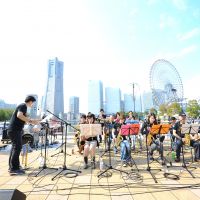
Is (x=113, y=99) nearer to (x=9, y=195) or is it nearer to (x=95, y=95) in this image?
(x=95, y=95)

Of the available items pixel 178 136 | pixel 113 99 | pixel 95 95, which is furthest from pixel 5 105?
pixel 178 136

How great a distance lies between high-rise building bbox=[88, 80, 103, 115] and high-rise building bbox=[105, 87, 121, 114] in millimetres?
2604

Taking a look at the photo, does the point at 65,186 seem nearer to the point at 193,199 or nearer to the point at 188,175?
the point at 193,199

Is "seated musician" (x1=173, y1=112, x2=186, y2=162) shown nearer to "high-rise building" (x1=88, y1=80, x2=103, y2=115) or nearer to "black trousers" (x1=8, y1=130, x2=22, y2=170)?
"black trousers" (x1=8, y1=130, x2=22, y2=170)

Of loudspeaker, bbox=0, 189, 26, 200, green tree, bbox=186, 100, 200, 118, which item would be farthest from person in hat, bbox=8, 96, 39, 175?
green tree, bbox=186, 100, 200, 118

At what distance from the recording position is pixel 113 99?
69.6 metres

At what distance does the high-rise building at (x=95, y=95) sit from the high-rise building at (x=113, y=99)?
260 cm

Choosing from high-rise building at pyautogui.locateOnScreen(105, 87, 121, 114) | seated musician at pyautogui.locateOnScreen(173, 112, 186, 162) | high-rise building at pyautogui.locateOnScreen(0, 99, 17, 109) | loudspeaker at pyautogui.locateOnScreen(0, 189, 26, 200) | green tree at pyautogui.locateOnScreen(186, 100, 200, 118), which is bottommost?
loudspeaker at pyautogui.locateOnScreen(0, 189, 26, 200)

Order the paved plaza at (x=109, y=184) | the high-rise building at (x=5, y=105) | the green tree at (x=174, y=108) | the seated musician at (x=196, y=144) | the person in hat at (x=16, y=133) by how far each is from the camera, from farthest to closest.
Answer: the high-rise building at (x=5, y=105) < the green tree at (x=174, y=108) < the seated musician at (x=196, y=144) < the person in hat at (x=16, y=133) < the paved plaza at (x=109, y=184)

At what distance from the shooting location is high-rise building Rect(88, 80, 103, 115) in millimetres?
66438

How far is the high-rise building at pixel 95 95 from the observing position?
66438mm

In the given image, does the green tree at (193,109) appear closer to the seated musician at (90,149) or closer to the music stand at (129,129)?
the music stand at (129,129)

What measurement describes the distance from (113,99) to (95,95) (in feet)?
21.6

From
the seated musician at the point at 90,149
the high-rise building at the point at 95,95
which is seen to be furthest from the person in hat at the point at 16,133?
the high-rise building at the point at 95,95
